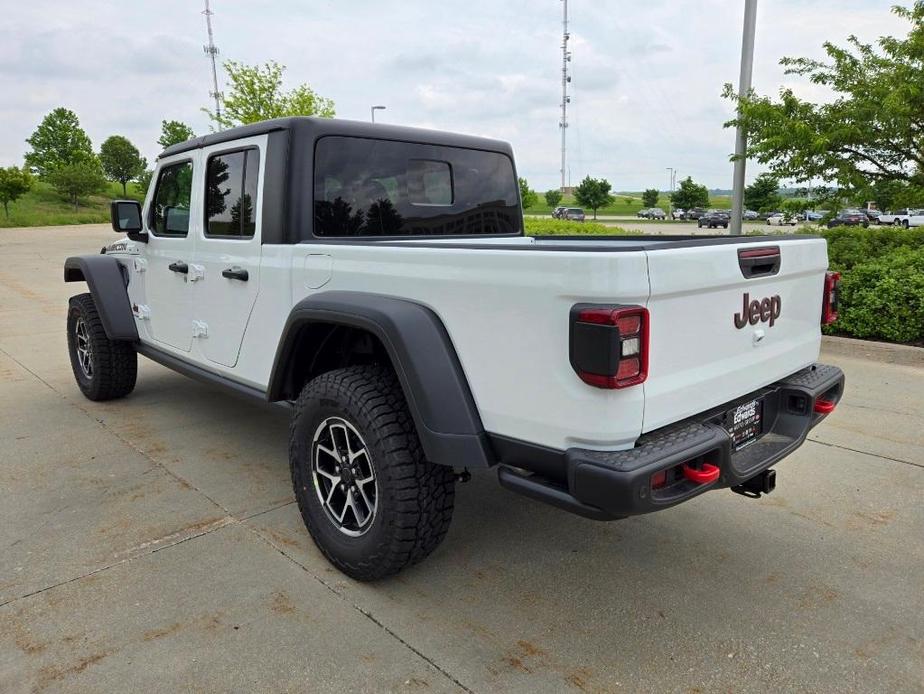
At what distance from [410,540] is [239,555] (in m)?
0.95

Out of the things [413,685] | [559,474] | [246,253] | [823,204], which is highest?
[823,204]

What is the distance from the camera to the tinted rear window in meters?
3.40

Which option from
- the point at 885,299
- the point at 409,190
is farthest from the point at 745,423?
the point at 885,299

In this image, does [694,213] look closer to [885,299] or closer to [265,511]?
[885,299]

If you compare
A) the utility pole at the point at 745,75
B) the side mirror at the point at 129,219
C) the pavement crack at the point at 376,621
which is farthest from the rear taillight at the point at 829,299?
the utility pole at the point at 745,75

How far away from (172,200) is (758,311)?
11.6ft

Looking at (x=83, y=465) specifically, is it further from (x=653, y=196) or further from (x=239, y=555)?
(x=653, y=196)

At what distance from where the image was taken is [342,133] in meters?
3.41

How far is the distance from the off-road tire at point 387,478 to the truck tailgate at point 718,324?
0.88 metres

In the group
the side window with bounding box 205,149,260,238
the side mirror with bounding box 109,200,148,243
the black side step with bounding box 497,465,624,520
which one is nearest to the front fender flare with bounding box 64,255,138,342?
the side mirror with bounding box 109,200,148,243

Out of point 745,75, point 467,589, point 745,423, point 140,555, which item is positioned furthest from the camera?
point 745,75

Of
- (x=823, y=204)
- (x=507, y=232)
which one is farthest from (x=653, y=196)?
(x=507, y=232)

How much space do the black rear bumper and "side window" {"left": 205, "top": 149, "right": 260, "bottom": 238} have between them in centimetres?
200

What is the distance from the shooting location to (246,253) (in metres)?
3.49
